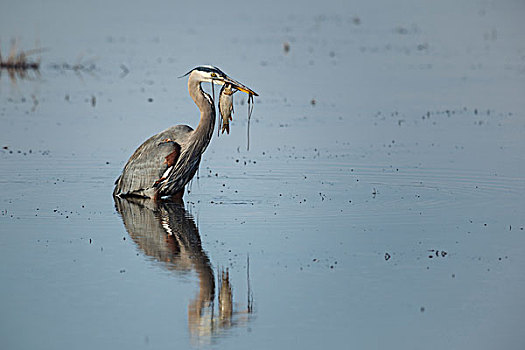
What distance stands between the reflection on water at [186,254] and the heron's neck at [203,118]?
2.59ft

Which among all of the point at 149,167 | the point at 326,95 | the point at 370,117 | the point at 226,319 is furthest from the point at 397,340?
the point at 326,95

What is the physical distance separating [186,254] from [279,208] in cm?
201

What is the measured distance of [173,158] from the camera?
37.4ft

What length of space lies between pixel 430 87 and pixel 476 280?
1193cm

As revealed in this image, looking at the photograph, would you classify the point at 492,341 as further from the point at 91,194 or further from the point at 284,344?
the point at 91,194

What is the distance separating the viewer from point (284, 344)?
6.88 metres

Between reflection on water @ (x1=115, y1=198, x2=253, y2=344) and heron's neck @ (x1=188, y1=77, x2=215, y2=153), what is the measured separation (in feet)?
2.59

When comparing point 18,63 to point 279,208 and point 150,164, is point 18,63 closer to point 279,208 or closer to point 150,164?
point 150,164

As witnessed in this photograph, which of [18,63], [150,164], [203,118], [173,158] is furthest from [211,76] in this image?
[18,63]

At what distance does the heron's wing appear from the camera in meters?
11.4

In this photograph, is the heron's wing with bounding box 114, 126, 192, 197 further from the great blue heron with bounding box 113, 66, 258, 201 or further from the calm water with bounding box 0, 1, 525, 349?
the calm water with bounding box 0, 1, 525, 349

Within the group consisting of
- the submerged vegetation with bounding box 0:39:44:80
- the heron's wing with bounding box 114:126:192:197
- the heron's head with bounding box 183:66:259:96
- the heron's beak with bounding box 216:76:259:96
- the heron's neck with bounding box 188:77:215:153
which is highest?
the submerged vegetation with bounding box 0:39:44:80

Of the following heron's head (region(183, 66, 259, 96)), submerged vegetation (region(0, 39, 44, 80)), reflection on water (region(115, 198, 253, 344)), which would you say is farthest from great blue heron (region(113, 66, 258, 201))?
submerged vegetation (region(0, 39, 44, 80))

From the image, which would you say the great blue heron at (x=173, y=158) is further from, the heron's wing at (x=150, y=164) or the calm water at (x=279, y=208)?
the calm water at (x=279, y=208)
